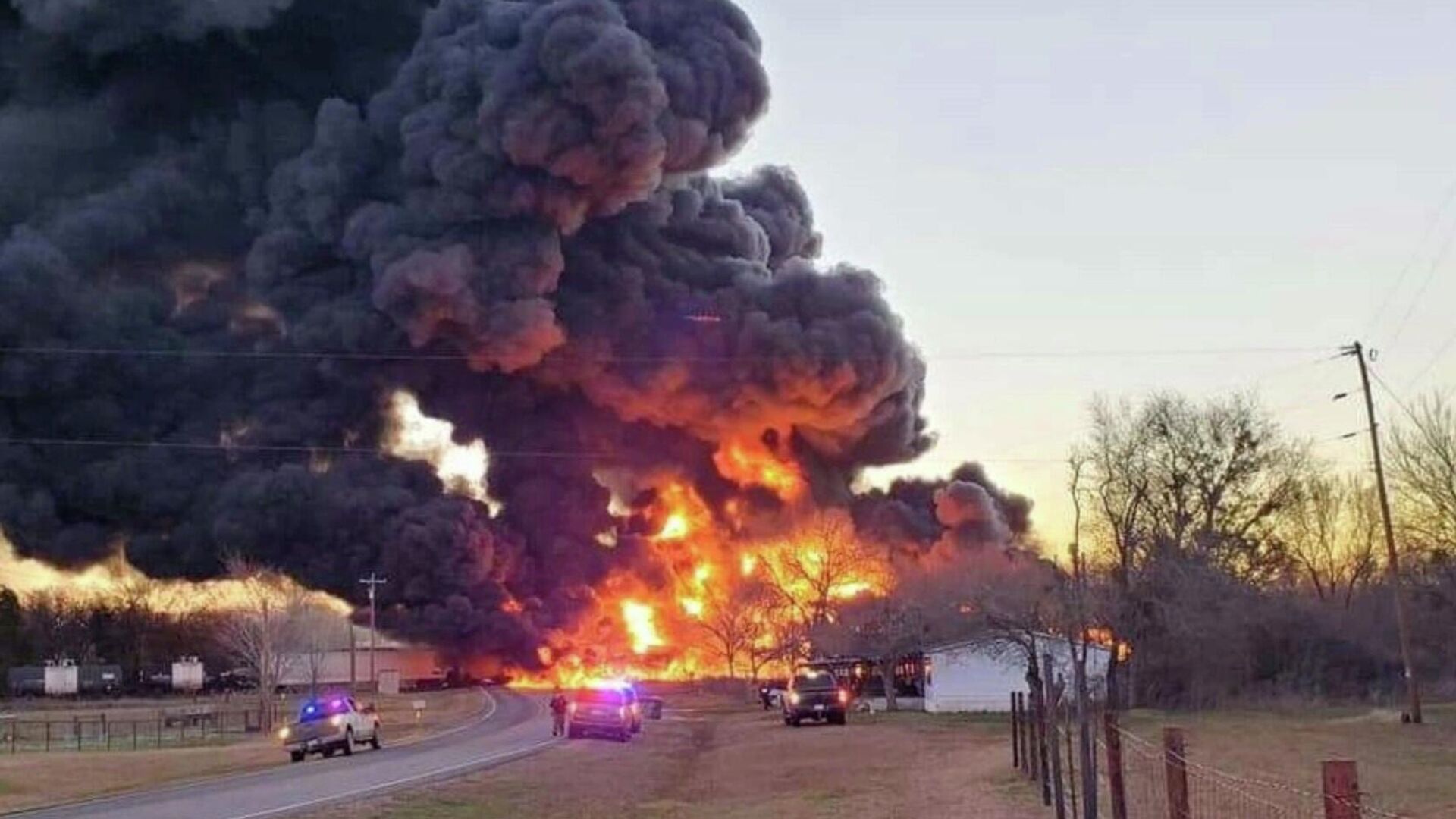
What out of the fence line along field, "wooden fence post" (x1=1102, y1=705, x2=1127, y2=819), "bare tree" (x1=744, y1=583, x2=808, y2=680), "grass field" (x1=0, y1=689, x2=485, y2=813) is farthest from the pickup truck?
"bare tree" (x1=744, y1=583, x2=808, y2=680)

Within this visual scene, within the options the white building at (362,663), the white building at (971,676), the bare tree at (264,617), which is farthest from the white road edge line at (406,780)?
the white building at (362,663)

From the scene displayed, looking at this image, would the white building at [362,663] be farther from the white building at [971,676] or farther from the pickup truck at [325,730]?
the pickup truck at [325,730]

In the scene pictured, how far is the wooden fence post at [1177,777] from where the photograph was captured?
10.3 metres

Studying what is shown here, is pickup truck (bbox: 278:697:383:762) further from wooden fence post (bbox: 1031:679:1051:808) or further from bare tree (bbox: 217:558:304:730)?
bare tree (bbox: 217:558:304:730)

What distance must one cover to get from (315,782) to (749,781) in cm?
747

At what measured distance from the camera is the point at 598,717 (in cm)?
4138

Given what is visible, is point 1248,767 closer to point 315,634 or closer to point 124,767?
point 124,767

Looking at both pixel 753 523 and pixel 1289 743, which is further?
pixel 753 523

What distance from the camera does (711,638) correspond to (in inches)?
3307

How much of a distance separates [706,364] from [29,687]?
150ft

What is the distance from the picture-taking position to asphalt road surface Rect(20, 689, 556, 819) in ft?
73.3

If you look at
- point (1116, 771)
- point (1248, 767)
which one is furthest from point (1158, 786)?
point (1116, 771)

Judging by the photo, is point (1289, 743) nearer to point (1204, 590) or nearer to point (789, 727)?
point (789, 727)

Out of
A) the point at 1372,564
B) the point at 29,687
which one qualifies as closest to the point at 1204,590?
the point at 1372,564
